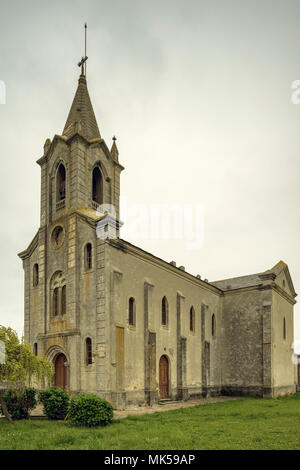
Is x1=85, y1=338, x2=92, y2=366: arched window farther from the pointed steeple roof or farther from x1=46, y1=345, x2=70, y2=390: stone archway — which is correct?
the pointed steeple roof

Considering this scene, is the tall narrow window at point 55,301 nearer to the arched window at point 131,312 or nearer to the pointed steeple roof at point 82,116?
the arched window at point 131,312

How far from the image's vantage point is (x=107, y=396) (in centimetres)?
2027

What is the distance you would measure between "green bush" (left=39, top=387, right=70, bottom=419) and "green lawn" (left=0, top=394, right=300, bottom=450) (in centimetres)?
43

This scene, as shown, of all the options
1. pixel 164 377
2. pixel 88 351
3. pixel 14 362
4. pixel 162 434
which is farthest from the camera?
pixel 164 377

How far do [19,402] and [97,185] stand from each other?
1447 centimetres

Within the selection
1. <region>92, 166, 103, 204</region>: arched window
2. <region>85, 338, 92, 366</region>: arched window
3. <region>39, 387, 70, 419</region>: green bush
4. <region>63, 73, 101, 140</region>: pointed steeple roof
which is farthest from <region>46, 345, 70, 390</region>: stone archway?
<region>63, 73, 101, 140</region>: pointed steeple roof

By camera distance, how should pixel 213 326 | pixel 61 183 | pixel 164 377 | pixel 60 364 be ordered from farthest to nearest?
pixel 213 326 < pixel 61 183 < pixel 164 377 < pixel 60 364

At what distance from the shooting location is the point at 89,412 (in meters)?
14.8

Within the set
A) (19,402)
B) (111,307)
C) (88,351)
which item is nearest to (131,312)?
(111,307)

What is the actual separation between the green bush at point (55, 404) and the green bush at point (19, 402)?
0.52m

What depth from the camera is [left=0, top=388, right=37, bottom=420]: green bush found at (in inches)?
651

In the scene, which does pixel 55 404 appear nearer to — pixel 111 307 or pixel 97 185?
pixel 111 307
